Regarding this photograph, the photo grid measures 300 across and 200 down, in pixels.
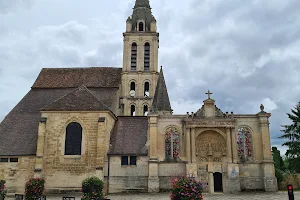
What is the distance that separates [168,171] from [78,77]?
16.0 m

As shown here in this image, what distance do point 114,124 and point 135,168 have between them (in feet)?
16.6

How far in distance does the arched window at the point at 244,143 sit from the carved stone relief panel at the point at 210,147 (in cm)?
130

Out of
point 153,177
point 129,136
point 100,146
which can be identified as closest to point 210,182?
point 153,177

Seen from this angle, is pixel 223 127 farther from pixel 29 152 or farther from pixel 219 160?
pixel 29 152

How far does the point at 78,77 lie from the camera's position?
3300 centimetres

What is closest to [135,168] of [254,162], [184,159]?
[184,159]

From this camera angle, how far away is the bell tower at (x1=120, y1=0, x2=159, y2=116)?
118 feet

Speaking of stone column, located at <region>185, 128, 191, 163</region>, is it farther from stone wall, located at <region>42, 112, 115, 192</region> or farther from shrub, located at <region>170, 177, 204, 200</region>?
shrub, located at <region>170, 177, 204, 200</region>

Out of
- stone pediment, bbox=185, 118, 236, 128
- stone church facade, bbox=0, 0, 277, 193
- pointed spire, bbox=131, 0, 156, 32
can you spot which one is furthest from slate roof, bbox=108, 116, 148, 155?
pointed spire, bbox=131, 0, 156, 32

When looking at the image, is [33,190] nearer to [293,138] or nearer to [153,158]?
[153,158]

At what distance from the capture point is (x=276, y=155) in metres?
32.5

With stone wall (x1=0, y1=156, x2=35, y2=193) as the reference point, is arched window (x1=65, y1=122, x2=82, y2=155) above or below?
above

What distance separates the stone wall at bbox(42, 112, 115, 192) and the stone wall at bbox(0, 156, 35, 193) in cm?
138

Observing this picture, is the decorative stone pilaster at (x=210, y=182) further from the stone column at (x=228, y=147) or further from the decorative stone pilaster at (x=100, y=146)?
the decorative stone pilaster at (x=100, y=146)
